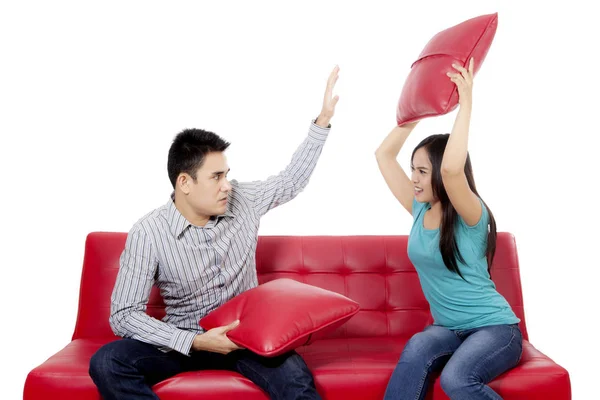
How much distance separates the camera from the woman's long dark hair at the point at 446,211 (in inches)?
117

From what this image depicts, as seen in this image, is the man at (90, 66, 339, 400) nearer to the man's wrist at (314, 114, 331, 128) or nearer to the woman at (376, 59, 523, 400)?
the man's wrist at (314, 114, 331, 128)

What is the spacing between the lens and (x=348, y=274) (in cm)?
365

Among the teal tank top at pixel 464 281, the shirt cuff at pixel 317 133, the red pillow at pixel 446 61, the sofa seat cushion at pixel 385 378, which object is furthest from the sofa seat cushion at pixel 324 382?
the red pillow at pixel 446 61

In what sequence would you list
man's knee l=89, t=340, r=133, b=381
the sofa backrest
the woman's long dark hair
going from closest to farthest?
1. man's knee l=89, t=340, r=133, b=381
2. the woman's long dark hair
3. the sofa backrest

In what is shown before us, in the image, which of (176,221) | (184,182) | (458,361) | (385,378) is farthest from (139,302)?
(458,361)

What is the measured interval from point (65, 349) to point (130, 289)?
524 millimetres

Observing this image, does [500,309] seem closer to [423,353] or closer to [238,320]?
[423,353]

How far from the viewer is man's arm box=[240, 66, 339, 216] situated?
3258 millimetres

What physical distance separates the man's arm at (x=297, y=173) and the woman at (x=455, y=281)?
0.41 m

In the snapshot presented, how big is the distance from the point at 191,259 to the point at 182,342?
331 millimetres

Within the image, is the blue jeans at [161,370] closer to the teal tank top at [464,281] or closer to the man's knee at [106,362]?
the man's knee at [106,362]

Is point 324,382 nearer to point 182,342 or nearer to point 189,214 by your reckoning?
point 182,342

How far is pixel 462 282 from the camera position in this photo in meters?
3.01

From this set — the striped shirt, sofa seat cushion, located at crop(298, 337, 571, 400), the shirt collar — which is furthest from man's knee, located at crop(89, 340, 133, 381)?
sofa seat cushion, located at crop(298, 337, 571, 400)
